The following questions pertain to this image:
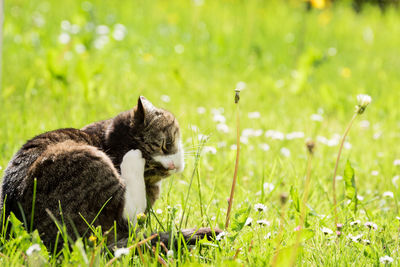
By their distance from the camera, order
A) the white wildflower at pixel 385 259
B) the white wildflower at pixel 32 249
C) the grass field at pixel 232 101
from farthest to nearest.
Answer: the grass field at pixel 232 101, the white wildflower at pixel 385 259, the white wildflower at pixel 32 249

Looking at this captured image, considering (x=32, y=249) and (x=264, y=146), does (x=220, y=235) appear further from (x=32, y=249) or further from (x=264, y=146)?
(x=264, y=146)

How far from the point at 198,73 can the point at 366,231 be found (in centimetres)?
294

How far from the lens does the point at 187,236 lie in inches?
80.3

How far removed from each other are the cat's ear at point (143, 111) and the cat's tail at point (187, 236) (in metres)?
0.56

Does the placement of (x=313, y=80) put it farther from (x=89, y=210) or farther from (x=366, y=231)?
(x=89, y=210)

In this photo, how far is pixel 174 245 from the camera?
2.00 m

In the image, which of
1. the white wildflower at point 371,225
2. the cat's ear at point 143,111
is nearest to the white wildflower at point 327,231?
the white wildflower at point 371,225

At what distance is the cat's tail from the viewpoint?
6.51 ft

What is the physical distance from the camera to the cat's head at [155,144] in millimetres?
2344

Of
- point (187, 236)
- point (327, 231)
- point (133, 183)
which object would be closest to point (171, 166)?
point (133, 183)

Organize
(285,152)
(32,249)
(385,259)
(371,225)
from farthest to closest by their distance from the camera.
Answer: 1. (285,152)
2. (371,225)
3. (385,259)
4. (32,249)

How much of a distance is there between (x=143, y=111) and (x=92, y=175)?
42 centimetres

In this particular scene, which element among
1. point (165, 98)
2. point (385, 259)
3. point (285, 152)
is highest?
point (165, 98)

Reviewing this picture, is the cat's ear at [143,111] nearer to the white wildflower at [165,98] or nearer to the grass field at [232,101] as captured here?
the grass field at [232,101]
